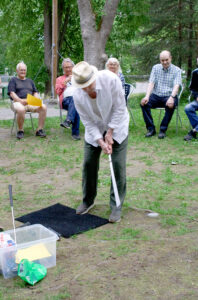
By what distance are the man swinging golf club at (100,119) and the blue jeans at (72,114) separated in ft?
10.7

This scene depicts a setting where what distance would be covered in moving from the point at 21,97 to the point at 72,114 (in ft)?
3.23

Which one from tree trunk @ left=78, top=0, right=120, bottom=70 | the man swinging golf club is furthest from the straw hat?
tree trunk @ left=78, top=0, right=120, bottom=70

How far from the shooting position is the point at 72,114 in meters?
7.05

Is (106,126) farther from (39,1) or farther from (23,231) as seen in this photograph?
(39,1)

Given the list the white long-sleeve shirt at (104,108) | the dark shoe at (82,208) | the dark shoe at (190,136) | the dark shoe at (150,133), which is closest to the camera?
the white long-sleeve shirt at (104,108)

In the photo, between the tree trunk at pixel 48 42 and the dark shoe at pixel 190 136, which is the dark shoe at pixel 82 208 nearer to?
the dark shoe at pixel 190 136

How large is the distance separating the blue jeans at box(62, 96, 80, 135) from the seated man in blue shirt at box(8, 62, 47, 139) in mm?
415

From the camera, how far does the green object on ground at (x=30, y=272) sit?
2.61m

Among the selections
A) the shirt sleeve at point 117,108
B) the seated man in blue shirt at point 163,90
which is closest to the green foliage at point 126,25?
the seated man in blue shirt at point 163,90

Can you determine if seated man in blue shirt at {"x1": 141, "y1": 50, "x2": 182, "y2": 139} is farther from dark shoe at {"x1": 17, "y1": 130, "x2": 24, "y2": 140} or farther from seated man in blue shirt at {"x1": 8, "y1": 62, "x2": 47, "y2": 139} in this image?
dark shoe at {"x1": 17, "y1": 130, "x2": 24, "y2": 140}

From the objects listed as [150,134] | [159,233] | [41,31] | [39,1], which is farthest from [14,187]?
[41,31]

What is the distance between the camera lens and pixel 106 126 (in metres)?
3.68

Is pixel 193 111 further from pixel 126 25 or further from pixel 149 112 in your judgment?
pixel 126 25

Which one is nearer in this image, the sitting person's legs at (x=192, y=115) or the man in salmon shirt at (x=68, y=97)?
the sitting person's legs at (x=192, y=115)
